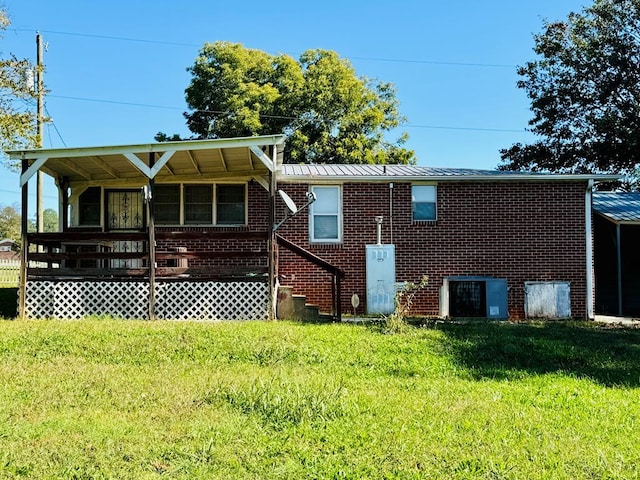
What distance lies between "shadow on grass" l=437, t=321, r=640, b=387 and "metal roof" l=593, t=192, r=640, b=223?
17.5ft

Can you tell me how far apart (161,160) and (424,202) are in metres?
6.24

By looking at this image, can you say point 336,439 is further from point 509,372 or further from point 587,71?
point 587,71

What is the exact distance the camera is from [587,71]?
25.4 meters

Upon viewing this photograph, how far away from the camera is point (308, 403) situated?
527cm

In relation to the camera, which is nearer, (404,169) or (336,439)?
(336,439)

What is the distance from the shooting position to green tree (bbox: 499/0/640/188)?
2423cm

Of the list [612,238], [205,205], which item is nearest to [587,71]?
[612,238]

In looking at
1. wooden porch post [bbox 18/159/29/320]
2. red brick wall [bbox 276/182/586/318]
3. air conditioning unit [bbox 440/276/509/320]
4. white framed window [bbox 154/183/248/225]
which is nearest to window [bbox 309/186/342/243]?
red brick wall [bbox 276/182/586/318]

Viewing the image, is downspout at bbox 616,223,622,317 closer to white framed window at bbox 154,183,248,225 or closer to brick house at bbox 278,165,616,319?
brick house at bbox 278,165,616,319

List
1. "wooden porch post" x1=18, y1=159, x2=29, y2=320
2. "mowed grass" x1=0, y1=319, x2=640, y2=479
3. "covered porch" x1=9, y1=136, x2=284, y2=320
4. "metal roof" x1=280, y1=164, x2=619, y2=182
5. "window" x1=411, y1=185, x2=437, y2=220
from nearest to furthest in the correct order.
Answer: "mowed grass" x1=0, y1=319, x2=640, y2=479 → "wooden porch post" x1=18, y1=159, x2=29, y2=320 → "covered porch" x1=9, y1=136, x2=284, y2=320 → "metal roof" x1=280, y1=164, x2=619, y2=182 → "window" x1=411, y1=185, x2=437, y2=220

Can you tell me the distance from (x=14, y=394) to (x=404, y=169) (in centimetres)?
1108

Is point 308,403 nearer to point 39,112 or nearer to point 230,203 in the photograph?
point 230,203

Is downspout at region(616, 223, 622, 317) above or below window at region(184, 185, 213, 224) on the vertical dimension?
below

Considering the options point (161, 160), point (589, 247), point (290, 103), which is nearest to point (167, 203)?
point (161, 160)
